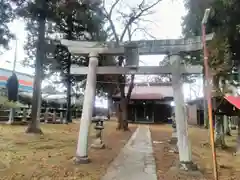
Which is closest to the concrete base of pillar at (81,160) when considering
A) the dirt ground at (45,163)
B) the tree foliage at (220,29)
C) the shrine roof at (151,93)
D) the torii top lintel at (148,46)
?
the dirt ground at (45,163)

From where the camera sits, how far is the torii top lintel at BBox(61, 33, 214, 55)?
736 cm

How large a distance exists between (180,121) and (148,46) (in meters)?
2.39

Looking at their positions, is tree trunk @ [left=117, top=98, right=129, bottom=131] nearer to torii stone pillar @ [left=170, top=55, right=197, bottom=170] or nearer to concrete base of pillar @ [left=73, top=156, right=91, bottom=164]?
concrete base of pillar @ [left=73, top=156, right=91, bottom=164]

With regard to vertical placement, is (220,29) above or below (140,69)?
above

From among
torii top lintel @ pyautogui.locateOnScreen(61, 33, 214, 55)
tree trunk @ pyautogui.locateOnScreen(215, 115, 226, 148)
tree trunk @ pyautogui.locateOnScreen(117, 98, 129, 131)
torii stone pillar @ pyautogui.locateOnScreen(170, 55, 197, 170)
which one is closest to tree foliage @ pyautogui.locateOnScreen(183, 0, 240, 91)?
tree trunk @ pyautogui.locateOnScreen(215, 115, 226, 148)

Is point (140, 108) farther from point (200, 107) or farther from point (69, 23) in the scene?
point (69, 23)

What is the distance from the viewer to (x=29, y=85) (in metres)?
30.1

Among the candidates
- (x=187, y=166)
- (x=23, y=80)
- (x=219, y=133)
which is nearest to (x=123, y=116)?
(x=219, y=133)

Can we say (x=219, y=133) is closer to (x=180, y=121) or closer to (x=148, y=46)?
(x=180, y=121)

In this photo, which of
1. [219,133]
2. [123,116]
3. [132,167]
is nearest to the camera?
[132,167]

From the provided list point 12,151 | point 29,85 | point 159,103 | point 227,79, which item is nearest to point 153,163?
point 12,151

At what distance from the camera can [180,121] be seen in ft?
23.2

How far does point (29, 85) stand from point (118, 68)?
80.9ft

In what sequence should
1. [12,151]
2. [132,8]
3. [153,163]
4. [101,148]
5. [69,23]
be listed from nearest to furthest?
[153,163]
[12,151]
[101,148]
[132,8]
[69,23]
